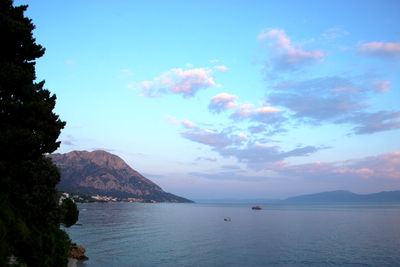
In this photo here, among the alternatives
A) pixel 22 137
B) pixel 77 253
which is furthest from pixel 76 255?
pixel 22 137

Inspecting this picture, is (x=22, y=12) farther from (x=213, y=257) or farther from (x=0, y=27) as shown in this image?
(x=213, y=257)

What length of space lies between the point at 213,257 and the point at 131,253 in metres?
15.2

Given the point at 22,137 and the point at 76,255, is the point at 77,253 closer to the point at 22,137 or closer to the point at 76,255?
the point at 76,255

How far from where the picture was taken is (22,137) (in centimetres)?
2002

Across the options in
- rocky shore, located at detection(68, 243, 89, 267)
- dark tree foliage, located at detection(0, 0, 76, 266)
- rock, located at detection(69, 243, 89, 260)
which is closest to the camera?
dark tree foliage, located at detection(0, 0, 76, 266)

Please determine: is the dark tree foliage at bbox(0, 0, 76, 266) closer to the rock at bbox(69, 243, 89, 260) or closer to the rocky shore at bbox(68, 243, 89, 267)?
the rocky shore at bbox(68, 243, 89, 267)

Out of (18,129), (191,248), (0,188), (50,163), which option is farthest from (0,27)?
(191,248)

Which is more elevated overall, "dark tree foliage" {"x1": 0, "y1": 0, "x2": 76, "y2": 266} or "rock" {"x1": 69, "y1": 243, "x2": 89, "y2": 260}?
"dark tree foliage" {"x1": 0, "y1": 0, "x2": 76, "y2": 266}

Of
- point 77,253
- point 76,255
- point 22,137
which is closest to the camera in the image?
Answer: point 22,137

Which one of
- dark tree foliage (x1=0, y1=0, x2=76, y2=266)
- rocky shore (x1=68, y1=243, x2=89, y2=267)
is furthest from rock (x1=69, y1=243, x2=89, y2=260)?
dark tree foliage (x1=0, y1=0, x2=76, y2=266)

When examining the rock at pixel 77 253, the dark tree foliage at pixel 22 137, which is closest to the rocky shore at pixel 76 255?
the rock at pixel 77 253

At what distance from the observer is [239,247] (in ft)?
197

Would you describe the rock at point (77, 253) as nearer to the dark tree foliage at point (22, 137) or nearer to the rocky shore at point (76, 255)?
the rocky shore at point (76, 255)

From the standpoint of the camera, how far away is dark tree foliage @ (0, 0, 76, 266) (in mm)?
20562
